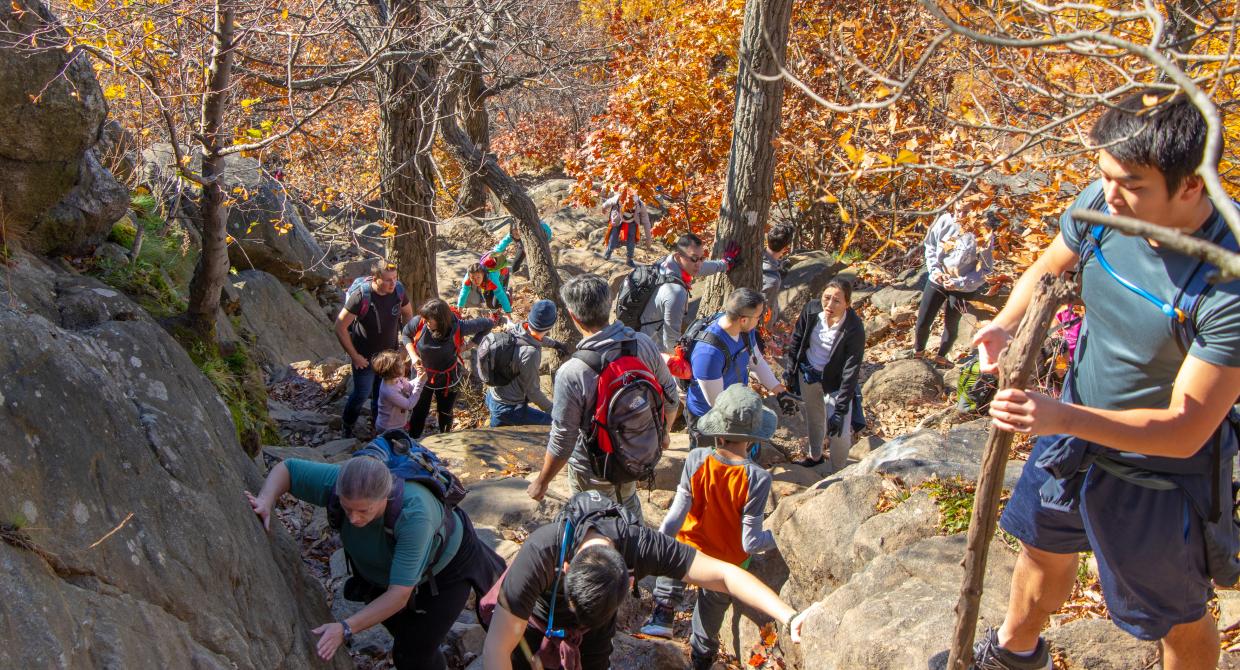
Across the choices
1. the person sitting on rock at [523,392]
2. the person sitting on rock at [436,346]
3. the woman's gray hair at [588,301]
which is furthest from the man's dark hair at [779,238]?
the woman's gray hair at [588,301]

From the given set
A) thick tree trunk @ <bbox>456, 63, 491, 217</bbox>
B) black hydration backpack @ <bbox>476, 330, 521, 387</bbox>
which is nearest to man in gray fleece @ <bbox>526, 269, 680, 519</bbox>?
black hydration backpack @ <bbox>476, 330, 521, 387</bbox>

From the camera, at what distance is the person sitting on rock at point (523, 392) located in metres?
7.55

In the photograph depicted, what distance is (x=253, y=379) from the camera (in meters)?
7.45

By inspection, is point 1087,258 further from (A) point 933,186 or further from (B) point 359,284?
(A) point 933,186

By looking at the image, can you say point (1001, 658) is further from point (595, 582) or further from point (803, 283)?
point (803, 283)

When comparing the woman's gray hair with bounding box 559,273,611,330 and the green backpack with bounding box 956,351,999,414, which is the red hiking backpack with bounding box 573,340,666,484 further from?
the green backpack with bounding box 956,351,999,414

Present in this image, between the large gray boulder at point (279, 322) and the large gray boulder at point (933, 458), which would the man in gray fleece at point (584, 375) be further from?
the large gray boulder at point (279, 322)

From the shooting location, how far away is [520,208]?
38.4 ft

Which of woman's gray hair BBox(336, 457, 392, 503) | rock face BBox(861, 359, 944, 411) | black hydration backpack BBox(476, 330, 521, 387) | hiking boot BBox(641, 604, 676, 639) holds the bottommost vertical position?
hiking boot BBox(641, 604, 676, 639)

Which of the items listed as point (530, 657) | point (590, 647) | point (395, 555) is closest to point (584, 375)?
point (395, 555)

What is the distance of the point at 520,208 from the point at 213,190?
6.33 metres

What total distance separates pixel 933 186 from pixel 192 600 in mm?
10403

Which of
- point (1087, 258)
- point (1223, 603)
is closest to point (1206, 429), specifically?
point (1087, 258)

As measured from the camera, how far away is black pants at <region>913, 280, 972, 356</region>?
9664 mm
